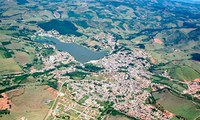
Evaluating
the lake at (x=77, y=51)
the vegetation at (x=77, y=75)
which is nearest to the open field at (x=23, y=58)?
the vegetation at (x=77, y=75)

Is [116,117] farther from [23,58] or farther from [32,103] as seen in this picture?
[23,58]

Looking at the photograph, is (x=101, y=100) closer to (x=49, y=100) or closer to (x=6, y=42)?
(x=49, y=100)

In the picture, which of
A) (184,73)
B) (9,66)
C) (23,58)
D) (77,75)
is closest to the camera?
(9,66)

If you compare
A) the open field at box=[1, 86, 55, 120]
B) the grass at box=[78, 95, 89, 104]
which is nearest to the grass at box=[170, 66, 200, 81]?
the grass at box=[78, 95, 89, 104]

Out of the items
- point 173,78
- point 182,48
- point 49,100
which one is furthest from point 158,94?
point 182,48

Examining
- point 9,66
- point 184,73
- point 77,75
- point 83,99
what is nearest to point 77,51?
point 77,75

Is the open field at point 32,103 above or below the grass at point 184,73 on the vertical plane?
above

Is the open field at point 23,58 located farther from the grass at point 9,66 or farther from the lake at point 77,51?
the lake at point 77,51
